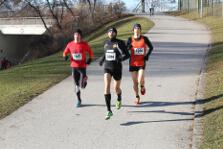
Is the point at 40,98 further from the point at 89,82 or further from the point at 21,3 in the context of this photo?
the point at 21,3

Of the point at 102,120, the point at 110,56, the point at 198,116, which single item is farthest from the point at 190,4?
the point at 102,120

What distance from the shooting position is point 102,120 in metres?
8.88

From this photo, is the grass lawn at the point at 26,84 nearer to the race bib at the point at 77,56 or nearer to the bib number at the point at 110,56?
the race bib at the point at 77,56

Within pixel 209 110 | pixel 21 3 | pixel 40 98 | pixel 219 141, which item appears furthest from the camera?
pixel 21 3

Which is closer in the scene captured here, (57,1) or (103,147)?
(103,147)

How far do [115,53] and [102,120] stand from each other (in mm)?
1265

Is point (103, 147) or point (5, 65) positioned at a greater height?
point (103, 147)

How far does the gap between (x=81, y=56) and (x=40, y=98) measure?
163 centimetres

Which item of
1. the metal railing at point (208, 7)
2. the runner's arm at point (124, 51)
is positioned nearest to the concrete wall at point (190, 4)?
the metal railing at point (208, 7)

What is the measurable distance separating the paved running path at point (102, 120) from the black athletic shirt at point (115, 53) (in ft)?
3.14

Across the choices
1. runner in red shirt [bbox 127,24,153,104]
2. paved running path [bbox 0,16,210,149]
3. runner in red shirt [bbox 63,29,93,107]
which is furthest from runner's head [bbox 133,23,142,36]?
paved running path [bbox 0,16,210,149]

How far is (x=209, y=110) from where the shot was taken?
9078 millimetres

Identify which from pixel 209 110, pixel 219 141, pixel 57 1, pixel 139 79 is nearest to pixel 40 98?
pixel 139 79

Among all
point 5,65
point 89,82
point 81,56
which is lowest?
point 5,65
